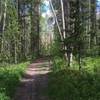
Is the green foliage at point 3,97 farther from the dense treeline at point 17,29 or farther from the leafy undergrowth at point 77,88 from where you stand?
the dense treeline at point 17,29

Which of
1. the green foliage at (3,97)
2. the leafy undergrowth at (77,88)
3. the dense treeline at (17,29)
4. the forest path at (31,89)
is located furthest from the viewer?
the dense treeline at (17,29)

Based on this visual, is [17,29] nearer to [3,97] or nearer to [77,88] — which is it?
[77,88]

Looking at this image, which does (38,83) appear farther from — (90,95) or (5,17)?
(5,17)

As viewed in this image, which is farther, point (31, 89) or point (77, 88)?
point (31, 89)

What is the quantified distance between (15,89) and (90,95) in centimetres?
469

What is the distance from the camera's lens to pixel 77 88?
14672 millimetres

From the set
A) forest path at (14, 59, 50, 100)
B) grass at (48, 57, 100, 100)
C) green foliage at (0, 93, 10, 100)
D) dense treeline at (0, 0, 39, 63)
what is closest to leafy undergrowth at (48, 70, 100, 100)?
grass at (48, 57, 100, 100)

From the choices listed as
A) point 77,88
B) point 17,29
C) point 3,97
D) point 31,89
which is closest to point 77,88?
point 77,88

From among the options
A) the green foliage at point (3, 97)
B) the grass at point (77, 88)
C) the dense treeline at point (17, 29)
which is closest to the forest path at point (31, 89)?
the grass at point (77, 88)

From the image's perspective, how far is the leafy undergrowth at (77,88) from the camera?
1328 cm

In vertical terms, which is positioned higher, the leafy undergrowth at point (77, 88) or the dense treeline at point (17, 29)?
the dense treeline at point (17, 29)

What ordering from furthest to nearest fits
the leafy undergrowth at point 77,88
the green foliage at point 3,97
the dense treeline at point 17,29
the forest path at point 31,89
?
the dense treeline at point 17,29 < the forest path at point 31,89 < the green foliage at point 3,97 < the leafy undergrowth at point 77,88

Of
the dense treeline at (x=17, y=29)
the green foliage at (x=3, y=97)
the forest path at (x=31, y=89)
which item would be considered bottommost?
the forest path at (x=31, y=89)

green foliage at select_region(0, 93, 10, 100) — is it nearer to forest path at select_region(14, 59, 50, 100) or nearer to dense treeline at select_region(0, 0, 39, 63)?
forest path at select_region(14, 59, 50, 100)
